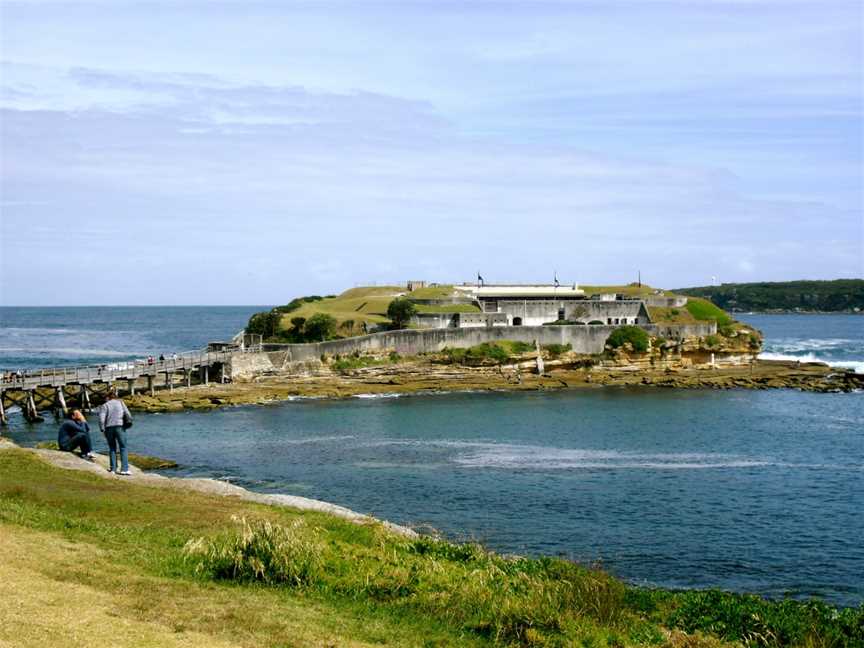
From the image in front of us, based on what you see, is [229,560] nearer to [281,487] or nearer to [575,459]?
[281,487]

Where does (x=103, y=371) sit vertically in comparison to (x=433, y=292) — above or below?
below

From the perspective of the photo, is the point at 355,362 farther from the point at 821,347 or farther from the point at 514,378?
the point at 821,347

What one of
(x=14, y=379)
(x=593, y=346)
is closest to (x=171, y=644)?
(x=14, y=379)

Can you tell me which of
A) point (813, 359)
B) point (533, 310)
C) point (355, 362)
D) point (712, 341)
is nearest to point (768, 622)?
point (355, 362)

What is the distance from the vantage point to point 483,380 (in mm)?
63531

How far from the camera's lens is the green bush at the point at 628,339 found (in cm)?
7206

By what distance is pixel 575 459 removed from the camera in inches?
1436

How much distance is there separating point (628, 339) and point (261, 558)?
6162 centimetres

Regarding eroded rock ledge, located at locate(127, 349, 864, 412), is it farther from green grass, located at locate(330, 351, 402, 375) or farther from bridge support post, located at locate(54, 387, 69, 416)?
bridge support post, located at locate(54, 387, 69, 416)

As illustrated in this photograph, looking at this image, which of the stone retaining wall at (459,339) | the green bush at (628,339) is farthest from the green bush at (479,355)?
the green bush at (628,339)

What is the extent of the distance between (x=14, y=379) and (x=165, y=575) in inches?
1546

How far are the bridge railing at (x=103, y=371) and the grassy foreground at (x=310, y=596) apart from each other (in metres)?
33.7

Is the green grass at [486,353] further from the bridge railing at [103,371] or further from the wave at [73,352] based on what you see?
the wave at [73,352]

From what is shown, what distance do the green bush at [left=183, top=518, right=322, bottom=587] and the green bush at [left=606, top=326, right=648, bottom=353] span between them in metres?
60.5
